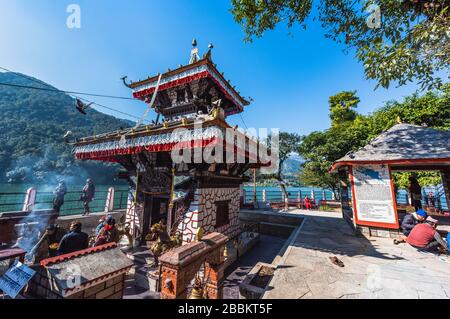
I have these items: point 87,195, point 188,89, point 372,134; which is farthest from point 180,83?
point 372,134

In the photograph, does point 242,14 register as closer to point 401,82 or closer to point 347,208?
point 401,82

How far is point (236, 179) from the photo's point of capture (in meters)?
9.70

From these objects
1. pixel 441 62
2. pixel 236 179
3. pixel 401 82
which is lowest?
pixel 236 179

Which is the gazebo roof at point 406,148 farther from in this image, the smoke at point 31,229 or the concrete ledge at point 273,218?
the smoke at point 31,229

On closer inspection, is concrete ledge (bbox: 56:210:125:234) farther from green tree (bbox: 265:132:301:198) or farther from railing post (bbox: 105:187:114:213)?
green tree (bbox: 265:132:301:198)

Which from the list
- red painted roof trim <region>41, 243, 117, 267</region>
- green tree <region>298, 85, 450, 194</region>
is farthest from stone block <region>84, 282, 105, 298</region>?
green tree <region>298, 85, 450, 194</region>

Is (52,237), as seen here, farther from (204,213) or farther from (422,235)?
(422,235)

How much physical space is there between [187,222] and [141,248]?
279cm

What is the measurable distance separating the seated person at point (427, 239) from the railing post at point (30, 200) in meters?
16.5

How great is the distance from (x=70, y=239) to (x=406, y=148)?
12.5 meters

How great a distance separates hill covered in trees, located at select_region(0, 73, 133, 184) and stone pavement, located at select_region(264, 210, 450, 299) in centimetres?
4153

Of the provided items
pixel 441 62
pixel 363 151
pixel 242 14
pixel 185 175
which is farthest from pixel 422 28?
pixel 185 175

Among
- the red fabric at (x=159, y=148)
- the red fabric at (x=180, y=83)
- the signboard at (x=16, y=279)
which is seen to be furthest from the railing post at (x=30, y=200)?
the signboard at (x=16, y=279)

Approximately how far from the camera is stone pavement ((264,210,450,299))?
356 centimetres
